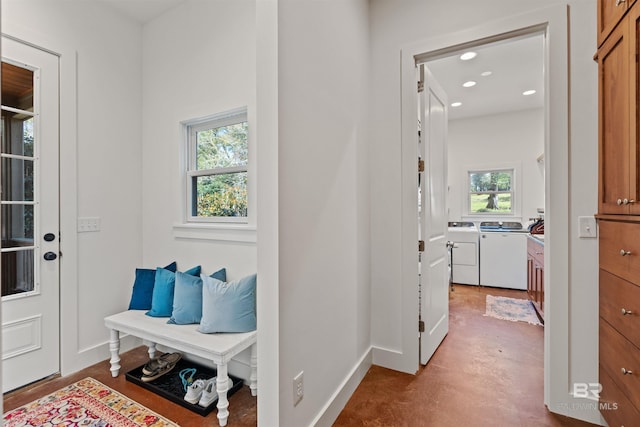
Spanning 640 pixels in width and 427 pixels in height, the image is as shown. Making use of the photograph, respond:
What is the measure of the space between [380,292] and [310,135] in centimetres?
135

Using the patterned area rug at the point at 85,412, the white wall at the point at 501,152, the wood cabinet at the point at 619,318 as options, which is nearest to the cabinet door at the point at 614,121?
the wood cabinet at the point at 619,318

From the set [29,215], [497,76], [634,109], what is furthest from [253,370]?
[497,76]

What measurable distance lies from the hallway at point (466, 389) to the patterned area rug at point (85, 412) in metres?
1.19

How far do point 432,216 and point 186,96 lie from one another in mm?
2232

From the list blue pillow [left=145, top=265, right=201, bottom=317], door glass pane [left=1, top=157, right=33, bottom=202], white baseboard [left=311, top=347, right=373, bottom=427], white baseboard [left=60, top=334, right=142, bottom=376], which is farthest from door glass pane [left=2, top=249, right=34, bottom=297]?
white baseboard [left=311, top=347, right=373, bottom=427]

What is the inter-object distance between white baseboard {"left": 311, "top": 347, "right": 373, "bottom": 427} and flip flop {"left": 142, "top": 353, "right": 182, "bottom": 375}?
1.22 meters

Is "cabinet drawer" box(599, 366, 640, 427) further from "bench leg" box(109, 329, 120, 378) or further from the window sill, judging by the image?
"bench leg" box(109, 329, 120, 378)

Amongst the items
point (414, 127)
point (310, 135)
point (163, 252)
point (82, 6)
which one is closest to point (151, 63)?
point (82, 6)

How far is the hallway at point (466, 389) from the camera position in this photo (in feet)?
5.93

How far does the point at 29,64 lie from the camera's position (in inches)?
84.9

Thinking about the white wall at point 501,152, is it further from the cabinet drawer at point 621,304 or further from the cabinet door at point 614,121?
the cabinet drawer at point 621,304

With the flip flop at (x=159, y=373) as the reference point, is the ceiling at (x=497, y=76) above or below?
above

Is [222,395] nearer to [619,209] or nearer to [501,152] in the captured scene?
[619,209]

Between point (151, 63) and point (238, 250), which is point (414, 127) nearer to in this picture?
point (238, 250)
